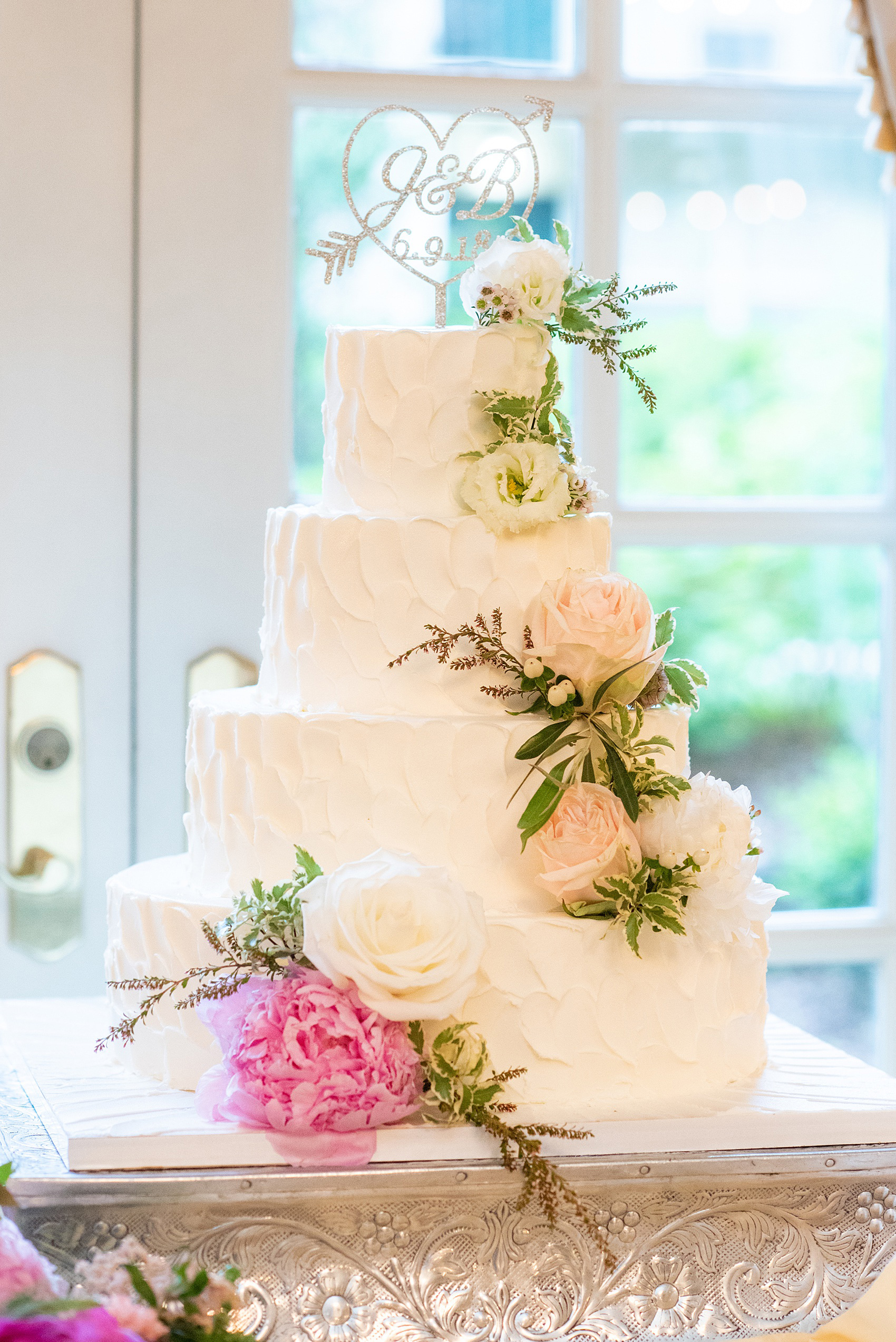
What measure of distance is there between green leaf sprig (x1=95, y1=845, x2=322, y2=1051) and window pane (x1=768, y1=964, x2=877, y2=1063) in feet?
3.29

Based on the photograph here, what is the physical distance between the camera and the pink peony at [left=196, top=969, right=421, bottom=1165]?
1.12 meters

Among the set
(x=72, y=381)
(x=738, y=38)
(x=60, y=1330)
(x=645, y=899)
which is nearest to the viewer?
(x=60, y=1330)

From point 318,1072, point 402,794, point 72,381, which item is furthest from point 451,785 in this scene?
point 72,381

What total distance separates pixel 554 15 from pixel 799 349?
564mm

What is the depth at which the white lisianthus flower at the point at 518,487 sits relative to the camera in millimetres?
1297

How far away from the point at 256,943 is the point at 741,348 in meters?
1.21

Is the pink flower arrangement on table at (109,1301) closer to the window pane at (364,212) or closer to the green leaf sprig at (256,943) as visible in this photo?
the green leaf sprig at (256,943)

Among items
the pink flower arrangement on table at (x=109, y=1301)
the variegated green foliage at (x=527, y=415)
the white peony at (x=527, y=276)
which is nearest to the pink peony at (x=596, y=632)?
the variegated green foliage at (x=527, y=415)

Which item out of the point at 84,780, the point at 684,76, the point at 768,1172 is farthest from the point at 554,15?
the point at 768,1172

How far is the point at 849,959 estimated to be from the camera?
2.03 metres

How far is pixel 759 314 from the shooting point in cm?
202

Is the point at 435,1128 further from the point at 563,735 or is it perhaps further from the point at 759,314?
the point at 759,314

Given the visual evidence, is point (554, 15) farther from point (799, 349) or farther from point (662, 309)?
point (799, 349)

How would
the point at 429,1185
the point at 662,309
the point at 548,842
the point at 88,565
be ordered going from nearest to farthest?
the point at 429,1185 < the point at 548,842 < the point at 88,565 < the point at 662,309
